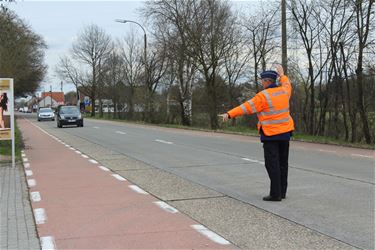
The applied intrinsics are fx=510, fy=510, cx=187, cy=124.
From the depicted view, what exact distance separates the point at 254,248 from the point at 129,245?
134 centimetres

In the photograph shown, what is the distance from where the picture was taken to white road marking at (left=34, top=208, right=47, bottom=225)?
265 inches

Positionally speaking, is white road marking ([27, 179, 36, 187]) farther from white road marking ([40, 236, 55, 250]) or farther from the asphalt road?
white road marking ([40, 236, 55, 250])

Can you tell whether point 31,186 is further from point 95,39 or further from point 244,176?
point 95,39

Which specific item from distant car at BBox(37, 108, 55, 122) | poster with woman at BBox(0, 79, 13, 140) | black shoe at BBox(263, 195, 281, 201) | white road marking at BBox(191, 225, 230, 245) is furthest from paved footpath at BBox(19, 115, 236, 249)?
distant car at BBox(37, 108, 55, 122)

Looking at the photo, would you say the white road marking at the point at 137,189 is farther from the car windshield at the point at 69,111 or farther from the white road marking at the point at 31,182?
the car windshield at the point at 69,111

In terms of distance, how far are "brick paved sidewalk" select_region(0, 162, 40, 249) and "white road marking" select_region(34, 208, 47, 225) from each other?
0.06 meters

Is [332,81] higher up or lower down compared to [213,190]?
higher up

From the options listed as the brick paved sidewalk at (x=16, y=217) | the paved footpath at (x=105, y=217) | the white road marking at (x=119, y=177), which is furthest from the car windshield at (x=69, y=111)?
the white road marking at (x=119, y=177)

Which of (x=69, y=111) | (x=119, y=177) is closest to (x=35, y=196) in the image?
(x=119, y=177)

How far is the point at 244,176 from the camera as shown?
10438mm

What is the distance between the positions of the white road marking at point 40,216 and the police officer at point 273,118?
9.48 ft

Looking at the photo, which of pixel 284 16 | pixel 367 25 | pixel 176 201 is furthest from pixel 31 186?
pixel 284 16

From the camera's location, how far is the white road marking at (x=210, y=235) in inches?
221

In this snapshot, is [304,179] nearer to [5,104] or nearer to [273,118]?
[273,118]
